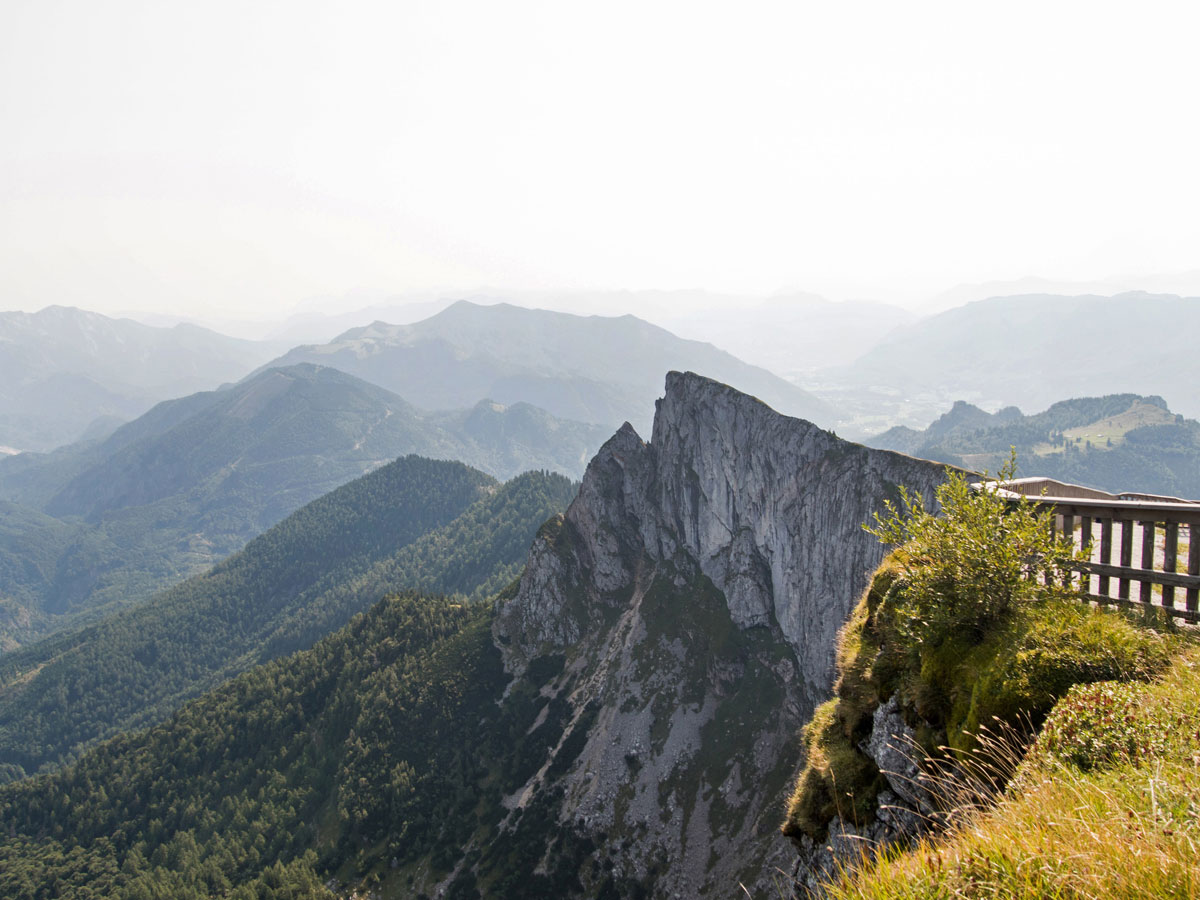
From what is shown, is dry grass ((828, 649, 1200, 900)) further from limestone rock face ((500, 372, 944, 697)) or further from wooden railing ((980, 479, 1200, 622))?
limestone rock face ((500, 372, 944, 697))

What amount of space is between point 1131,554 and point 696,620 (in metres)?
104

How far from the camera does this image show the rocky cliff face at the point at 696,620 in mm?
81688

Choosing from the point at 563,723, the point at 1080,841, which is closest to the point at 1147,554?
the point at 1080,841

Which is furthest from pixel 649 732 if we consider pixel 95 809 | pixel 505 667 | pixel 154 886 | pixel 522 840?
pixel 95 809

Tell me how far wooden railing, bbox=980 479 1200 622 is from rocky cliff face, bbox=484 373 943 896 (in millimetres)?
55425

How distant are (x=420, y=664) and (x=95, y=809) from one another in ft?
276

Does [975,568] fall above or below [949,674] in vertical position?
above

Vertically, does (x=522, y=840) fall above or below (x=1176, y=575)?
below

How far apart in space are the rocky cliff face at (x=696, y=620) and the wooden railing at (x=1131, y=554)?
55.4 metres

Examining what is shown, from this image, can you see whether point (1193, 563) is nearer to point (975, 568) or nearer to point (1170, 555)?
point (1170, 555)

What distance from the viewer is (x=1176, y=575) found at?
10.9m

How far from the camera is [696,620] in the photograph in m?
112

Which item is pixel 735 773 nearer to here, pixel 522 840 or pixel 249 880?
pixel 522 840

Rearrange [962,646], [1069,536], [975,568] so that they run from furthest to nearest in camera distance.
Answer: [1069,536] < [975,568] < [962,646]
